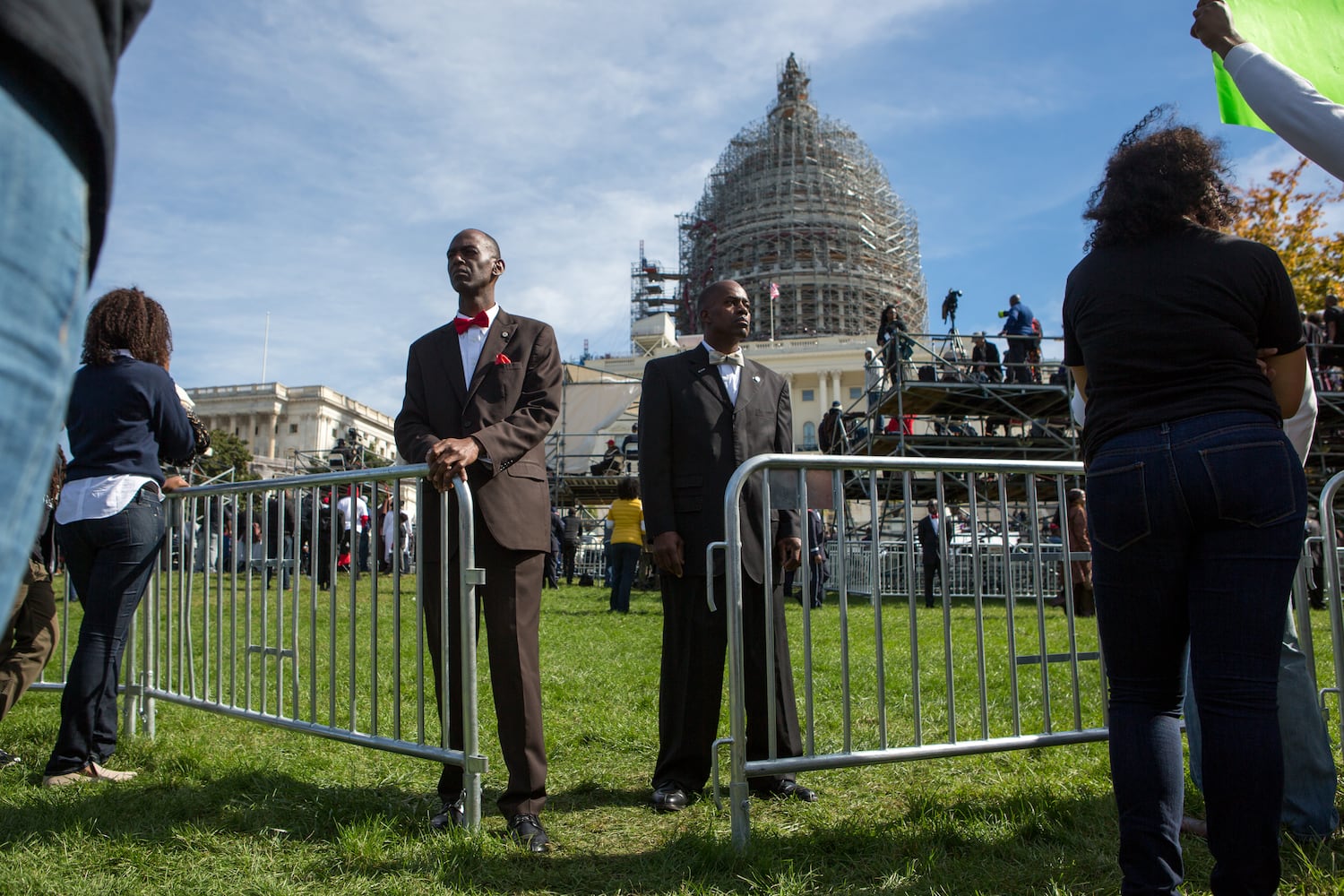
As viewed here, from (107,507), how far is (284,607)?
1.08 metres

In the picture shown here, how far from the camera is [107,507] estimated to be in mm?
3904

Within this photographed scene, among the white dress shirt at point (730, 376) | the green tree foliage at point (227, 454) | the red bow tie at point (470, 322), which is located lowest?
the white dress shirt at point (730, 376)

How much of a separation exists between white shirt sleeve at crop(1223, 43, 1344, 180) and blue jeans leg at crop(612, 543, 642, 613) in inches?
417

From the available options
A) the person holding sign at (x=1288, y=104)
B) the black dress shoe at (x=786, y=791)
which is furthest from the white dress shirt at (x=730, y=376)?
the person holding sign at (x=1288, y=104)

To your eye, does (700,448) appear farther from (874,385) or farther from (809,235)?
(809,235)

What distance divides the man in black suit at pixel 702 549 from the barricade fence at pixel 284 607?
2.74ft

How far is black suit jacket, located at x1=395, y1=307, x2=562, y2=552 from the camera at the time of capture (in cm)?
338

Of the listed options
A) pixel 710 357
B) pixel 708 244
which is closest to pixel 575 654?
pixel 710 357

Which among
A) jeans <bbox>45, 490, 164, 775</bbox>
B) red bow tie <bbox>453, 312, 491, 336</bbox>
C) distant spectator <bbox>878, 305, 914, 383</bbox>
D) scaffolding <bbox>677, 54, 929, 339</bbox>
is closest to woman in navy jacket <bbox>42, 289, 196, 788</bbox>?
jeans <bbox>45, 490, 164, 775</bbox>

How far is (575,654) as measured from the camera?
7.93 meters

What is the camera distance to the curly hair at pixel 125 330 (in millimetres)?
4066

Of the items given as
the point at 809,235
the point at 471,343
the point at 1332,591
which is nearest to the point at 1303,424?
the point at 1332,591

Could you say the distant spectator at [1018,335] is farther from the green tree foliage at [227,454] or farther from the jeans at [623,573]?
the green tree foliage at [227,454]

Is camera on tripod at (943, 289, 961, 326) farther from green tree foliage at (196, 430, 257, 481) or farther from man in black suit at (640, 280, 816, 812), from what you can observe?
green tree foliage at (196, 430, 257, 481)
